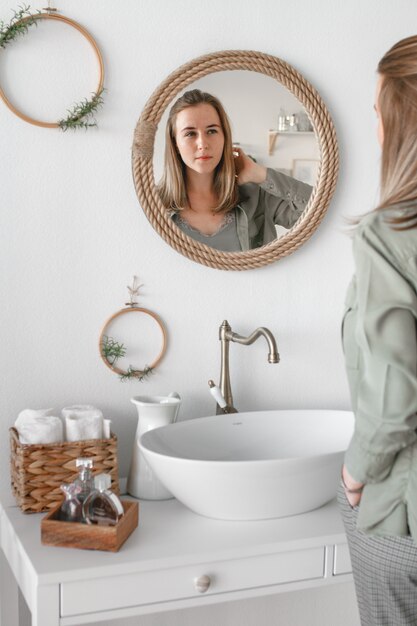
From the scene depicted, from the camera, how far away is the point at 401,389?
1.26 meters

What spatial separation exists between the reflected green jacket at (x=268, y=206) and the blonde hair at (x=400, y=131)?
800 millimetres

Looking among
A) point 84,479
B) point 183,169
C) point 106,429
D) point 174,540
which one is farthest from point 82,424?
point 183,169

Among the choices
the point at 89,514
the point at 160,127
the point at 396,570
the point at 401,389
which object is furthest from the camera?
the point at 160,127

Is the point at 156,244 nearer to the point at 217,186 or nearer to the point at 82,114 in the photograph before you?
the point at 217,186

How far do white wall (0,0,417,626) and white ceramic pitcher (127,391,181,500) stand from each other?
132 mm

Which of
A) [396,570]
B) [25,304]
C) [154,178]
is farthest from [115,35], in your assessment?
[396,570]

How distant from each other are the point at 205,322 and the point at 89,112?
58cm

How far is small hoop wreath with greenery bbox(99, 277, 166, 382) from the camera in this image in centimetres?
201

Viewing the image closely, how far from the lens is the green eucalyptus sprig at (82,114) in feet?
6.27

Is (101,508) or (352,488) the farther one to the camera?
(101,508)

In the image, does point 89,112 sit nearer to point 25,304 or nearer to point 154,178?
point 154,178

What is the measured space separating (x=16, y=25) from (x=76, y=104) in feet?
0.69

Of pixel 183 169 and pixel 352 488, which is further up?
pixel 183 169

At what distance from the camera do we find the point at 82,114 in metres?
1.92
